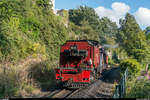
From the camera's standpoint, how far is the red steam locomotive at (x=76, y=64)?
11875mm

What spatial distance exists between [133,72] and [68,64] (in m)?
5.65

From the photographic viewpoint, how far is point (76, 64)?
12984mm

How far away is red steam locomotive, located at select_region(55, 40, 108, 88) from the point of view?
11875 millimetres

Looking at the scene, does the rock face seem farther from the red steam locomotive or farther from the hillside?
the hillside

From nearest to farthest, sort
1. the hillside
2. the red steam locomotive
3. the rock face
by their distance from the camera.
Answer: the rock face → the hillside → the red steam locomotive

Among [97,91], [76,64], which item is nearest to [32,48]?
[76,64]

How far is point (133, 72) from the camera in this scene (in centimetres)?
1501

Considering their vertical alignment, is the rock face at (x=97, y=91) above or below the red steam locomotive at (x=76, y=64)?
below

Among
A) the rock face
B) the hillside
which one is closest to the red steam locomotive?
the rock face

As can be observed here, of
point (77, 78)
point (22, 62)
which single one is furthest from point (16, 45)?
point (77, 78)

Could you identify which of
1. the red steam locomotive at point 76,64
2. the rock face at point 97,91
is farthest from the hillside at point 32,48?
the rock face at point 97,91

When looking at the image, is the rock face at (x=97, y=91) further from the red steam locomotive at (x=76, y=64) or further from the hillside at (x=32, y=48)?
the hillside at (x=32, y=48)

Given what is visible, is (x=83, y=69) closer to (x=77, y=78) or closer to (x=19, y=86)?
(x=77, y=78)

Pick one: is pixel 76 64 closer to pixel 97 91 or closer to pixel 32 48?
pixel 97 91
